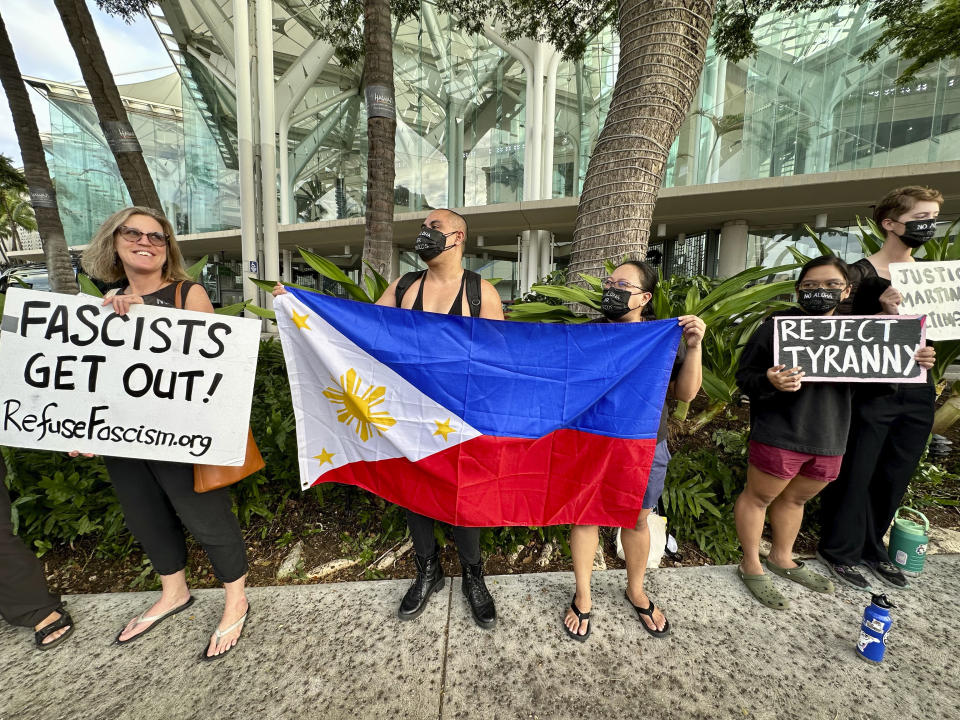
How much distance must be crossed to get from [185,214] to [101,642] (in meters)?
25.6

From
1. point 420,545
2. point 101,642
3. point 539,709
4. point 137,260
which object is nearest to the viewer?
point 539,709

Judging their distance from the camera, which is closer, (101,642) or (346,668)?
(346,668)

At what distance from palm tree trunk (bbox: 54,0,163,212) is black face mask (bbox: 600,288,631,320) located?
6061 mm

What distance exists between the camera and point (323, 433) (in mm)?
2143

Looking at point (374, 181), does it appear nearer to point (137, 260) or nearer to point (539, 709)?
point (137, 260)

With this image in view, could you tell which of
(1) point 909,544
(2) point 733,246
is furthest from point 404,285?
(2) point 733,246

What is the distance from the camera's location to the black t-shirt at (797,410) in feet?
6.51

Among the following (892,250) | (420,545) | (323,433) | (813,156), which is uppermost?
(813,156)

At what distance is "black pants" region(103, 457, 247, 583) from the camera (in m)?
1.84

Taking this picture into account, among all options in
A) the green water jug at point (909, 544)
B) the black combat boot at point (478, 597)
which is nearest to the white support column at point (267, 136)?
the black combat boot at point (478, 597)

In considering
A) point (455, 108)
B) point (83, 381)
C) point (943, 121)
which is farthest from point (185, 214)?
point (943, 121)

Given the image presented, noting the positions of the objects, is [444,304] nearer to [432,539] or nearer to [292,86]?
[432,539]

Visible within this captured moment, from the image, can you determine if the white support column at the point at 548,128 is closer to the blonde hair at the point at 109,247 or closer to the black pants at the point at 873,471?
the black pants at the point at 873,471

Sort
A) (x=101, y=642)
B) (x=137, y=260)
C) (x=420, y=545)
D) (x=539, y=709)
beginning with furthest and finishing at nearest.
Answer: (x=420, y=545) → (x=101, y=642) → (x=137, y=260) → (x=539, y=709)
